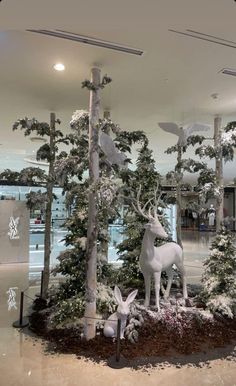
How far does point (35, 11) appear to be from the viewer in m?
2.44

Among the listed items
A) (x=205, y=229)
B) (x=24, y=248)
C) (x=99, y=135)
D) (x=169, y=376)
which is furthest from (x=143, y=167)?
(x=205, y=229)

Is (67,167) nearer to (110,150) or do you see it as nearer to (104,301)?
(110,150)

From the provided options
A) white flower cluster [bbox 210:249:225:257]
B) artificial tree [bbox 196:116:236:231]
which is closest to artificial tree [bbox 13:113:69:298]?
artificial tree [bbox 196:116:236:231]

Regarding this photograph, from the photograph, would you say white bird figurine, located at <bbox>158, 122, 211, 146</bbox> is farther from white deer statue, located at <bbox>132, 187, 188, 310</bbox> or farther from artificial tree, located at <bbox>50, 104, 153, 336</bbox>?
white deer statue, located at <bbox>132, 187, 188, 310</bbox>

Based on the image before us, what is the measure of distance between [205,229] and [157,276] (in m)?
17.9

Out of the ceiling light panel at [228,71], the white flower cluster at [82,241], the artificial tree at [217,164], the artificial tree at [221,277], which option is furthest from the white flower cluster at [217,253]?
the ceiling light panel at [228,71]

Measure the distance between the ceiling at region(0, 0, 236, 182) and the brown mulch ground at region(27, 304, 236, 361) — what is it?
341 cm

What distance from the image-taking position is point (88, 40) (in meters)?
3.55

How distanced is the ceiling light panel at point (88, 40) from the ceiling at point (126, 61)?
0.27ft

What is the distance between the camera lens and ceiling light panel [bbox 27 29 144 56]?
340 cm

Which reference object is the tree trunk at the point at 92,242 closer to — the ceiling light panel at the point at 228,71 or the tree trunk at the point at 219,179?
the ceiling light panel at the point at 228,71

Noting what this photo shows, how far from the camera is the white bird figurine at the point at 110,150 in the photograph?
3.86 meters

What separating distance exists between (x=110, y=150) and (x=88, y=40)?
1270mm

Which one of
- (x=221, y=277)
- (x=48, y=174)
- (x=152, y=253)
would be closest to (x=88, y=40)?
(x=48, y=174)
